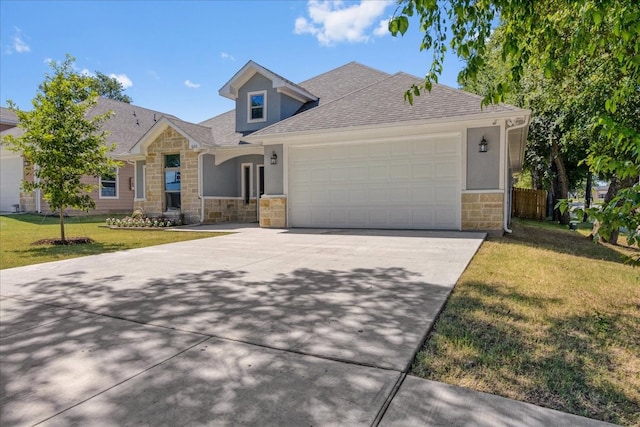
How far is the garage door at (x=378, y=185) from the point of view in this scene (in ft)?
32.9

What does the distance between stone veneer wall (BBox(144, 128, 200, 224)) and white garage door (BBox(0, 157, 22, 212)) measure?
376 inches

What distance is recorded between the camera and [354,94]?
1226 cm

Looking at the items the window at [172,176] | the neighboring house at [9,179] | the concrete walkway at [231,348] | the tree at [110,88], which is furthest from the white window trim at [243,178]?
the tree at [110,88]

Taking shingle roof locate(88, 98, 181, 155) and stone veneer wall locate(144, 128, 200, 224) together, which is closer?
stone veneer wall locate(144, 128, 200, 224)

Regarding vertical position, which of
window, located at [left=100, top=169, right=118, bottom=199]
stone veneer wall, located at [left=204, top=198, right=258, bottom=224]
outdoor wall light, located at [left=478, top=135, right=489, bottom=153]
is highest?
outdoor wall light, located at [left=478, top=135, right=489, bottom=153]

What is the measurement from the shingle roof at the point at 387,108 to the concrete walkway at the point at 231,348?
16.7 feet

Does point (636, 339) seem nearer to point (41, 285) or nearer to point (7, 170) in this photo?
point (41, 285)

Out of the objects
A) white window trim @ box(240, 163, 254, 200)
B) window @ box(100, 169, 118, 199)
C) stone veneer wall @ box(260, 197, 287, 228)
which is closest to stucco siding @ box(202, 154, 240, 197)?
white window trim @ box(240, 163, 254, 200)

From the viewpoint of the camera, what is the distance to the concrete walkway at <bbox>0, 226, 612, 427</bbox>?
1981 millimetres

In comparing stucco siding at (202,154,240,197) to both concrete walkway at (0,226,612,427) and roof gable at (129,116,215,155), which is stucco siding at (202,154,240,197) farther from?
concrete walkway at (0,226,612,427)

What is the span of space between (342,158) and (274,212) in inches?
110

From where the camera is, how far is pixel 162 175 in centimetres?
1512

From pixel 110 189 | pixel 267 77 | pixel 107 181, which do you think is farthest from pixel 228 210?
pixel 110 189

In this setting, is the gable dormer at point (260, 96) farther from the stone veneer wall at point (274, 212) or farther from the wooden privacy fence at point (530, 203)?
the wooden privacy fence at point (530, 203)
